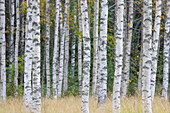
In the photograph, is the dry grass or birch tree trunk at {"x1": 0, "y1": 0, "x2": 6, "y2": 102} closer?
the dry grass

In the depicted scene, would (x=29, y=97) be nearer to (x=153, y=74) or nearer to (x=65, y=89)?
(x=153, y=74)

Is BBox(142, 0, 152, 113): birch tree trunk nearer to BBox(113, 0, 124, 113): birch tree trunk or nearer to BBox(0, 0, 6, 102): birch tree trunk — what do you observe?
BBox(113, 0, 124, 113): birch tree trunk

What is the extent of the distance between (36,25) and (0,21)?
6.01 m

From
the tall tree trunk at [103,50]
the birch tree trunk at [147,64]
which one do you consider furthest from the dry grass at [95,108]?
the birch tree trunk at [147,64]

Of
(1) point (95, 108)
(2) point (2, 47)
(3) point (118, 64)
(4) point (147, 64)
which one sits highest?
(2) point (2, 47)

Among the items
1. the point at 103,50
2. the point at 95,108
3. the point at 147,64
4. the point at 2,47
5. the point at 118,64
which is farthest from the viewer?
the point at 2,47

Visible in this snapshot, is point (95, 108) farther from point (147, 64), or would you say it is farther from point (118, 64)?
point (147, 64)

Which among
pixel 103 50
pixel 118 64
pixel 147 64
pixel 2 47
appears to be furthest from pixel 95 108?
pixel 2 47

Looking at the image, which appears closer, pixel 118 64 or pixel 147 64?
pixel 147 64

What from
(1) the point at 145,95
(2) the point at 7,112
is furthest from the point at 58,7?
(1) the point at 145,95

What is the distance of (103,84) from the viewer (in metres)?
8.32

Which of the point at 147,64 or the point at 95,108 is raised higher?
the point at 147,64

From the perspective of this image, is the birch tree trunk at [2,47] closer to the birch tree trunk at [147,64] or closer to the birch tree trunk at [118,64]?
the birch tree trunk at [118,64]

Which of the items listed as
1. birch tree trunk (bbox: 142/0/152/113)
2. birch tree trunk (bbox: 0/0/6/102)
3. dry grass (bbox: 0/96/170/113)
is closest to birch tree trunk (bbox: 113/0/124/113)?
dry grass (bbox: 0/96/170/113)
